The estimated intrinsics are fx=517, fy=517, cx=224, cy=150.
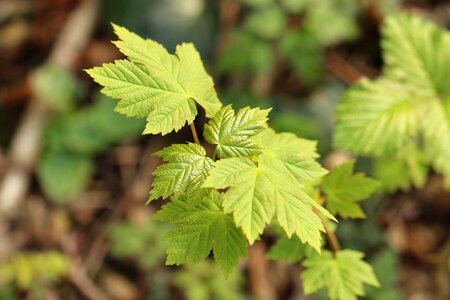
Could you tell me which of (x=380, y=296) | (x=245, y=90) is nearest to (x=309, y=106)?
(x=245, y=90)

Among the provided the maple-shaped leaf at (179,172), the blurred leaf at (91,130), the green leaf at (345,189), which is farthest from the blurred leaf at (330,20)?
the maple-shaped leaf at (179,172)

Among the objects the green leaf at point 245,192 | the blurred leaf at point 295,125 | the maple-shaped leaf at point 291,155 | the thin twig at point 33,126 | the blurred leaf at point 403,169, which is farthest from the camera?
the thin twig at point 33,126

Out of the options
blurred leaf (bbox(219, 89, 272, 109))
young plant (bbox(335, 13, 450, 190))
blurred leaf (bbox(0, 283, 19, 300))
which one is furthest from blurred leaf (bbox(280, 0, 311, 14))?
blurred leaf (bbox(0, 283, 19, 300))

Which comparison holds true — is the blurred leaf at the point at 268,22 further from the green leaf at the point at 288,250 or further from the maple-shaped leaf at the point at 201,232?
the maple-shaped leaf at the point at 201,232

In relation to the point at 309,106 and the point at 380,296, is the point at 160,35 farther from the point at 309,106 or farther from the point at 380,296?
the point at 380,296

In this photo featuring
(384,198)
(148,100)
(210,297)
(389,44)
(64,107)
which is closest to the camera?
(148,100)

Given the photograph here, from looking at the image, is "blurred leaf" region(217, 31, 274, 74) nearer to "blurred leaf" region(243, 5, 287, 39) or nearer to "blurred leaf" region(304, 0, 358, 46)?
"blurred leaf" region(243, 5, 287, 39)

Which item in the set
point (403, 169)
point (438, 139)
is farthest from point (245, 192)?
point (403, 169)

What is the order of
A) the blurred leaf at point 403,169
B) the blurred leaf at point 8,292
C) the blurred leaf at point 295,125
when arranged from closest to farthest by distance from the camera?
the blurred leaf at point 403,169
the blurred leaf at point 295,125
the blurred leaf at point 8,292
